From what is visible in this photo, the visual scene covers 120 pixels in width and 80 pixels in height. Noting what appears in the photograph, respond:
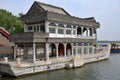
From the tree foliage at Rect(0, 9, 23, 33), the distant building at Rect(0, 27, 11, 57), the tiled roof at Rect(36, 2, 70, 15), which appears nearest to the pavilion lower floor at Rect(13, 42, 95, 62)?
the distant building at Rect(0, 27, 11, 57)

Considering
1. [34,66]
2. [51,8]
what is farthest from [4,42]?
[34,66]

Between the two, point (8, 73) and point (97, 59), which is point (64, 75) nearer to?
point (8, 73)

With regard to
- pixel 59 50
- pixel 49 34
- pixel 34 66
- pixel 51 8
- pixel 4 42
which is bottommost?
pixel 34 66

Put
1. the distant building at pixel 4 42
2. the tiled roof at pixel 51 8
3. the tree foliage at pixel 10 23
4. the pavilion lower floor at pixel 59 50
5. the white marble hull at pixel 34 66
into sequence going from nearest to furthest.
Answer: the white marble hull at pixel 34 66, the tiled roof at pixel 51 8, the pavilion lower floor at pixel 59 50, the distant building at pixel 4 42, the tree foliage at pixel 10 23

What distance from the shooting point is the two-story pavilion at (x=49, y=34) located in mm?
28719

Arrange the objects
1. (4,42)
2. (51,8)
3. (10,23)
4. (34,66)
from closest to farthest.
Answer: (34,66)
(51,8)
(4,42)
(10,23)

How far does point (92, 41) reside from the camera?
40.9 metres

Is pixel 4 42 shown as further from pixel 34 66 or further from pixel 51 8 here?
pixel 34 66

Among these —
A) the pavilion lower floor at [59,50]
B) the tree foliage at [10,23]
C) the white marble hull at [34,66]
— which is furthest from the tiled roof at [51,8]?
the tree foliage at [10,23]

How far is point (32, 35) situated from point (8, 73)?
5.69 meters

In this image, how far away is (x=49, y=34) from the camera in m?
30.2

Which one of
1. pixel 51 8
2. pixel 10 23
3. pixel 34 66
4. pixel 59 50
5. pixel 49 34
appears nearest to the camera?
pixel 34 66

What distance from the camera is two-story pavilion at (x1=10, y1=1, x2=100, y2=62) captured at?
28.7 m

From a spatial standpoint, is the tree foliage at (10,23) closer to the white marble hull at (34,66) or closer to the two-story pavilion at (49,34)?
the two-story pavilion at (49,34)
